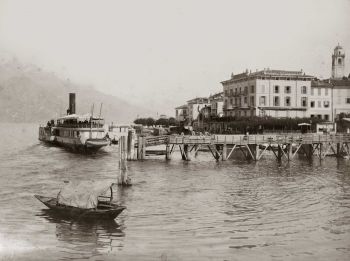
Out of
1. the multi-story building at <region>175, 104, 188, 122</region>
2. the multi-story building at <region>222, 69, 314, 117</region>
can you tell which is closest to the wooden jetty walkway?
the multi-story building at <region>222, 69, 314, 117</region>

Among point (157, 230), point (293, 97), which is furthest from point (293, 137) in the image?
point (157, 230)

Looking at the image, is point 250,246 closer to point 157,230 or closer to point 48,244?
point 157,230

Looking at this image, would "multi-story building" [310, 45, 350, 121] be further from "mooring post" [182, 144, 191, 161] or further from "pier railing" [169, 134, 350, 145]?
"mooring post" [182, 144, 191, 161]

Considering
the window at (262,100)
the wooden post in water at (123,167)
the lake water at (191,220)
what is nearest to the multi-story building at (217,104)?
the window at (262,100)

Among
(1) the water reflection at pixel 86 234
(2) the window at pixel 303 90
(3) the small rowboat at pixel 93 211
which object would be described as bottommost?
(1) the water reflection at pixel 86 234

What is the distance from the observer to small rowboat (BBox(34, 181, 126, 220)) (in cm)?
1842

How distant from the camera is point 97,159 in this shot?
150ft

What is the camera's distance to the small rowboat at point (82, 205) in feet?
60.4

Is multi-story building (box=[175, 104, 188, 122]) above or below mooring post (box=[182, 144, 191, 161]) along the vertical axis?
above

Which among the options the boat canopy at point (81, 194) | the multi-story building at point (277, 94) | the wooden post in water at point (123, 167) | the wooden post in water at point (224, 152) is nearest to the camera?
the boat canopy at point (81, 194)

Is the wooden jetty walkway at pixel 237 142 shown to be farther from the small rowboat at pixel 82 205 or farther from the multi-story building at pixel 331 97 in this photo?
the small rowboat at pixel 82 205

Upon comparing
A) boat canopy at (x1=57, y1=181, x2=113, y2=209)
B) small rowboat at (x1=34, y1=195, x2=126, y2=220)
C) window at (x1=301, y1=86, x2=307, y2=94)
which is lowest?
small rowboat at (x1=34, y1=195, x2=126, y2=220)

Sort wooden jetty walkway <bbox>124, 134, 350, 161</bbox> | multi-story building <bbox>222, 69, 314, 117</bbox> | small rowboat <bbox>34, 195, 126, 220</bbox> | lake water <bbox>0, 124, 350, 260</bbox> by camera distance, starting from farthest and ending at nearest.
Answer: multi-story building <bbox>222, 69, 314, 117</bbox>, wooden jetty walkway <bbox>124, 134, 350, 161</bbox>, small rowboat <bbox>34, 195, 126, 220</bbox>, lake water <bbox>0, 124, 350, 260</bbox>

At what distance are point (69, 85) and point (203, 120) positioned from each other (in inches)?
1729
